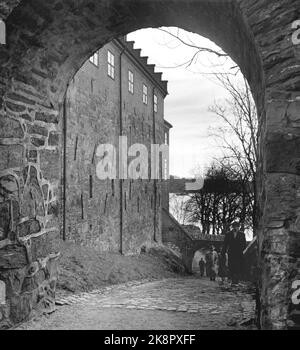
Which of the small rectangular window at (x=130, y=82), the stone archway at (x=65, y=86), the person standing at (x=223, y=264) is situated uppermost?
the small rectangular window at (x=130, y=82)

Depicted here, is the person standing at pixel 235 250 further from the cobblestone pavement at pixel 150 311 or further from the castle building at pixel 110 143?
the castle building at pixel 110 143

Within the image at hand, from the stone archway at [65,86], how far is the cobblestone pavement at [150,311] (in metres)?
0.45

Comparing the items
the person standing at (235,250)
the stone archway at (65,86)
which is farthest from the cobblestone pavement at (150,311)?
the person standing at (235,250)

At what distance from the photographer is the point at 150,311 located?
5.53 metres

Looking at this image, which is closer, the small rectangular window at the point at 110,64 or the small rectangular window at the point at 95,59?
the small rectangular window at the point at 95,59

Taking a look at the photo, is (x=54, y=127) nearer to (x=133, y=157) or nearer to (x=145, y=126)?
(x=133, y=157)

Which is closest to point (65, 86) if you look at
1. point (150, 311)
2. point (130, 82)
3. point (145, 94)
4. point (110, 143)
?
point (150, 311)

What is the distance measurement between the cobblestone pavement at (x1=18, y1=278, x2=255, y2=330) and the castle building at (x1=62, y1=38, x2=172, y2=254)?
207 inches

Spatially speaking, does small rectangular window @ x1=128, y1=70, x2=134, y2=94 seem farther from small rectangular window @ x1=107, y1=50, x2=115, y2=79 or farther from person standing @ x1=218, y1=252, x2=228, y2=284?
person standing @ x1=218, y1=252, x2=228, y2=284

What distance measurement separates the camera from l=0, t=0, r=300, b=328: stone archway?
120 inches

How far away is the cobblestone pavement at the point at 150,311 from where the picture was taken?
476 centimetres

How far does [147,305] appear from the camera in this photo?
6.00 m
